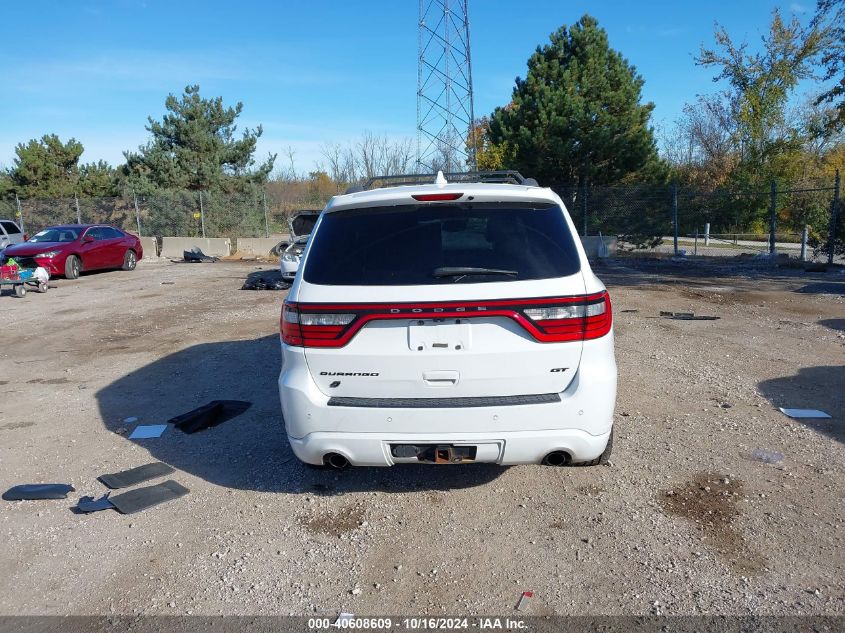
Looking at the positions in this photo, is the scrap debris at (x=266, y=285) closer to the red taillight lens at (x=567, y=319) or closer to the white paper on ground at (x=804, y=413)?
the white paper on ground at (x=804, y=413)

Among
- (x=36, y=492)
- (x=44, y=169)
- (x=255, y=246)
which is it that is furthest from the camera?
(x=44, y=169)

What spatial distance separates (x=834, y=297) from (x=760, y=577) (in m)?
10.3

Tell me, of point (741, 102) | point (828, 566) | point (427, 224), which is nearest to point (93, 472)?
point (427, 224)

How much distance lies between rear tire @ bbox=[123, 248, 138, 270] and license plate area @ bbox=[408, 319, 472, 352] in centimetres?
1974

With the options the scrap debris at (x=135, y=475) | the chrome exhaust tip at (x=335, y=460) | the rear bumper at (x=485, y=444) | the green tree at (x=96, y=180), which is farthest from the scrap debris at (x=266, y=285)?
the green tree at (x=96, y=180)

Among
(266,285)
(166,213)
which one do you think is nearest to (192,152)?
(166,213)

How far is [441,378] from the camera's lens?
11.3ft

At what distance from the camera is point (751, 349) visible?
305 inches

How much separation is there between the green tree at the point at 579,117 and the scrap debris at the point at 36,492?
21006 millimetres

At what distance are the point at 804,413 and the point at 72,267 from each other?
18.4 meters

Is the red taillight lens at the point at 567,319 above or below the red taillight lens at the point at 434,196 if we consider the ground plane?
below

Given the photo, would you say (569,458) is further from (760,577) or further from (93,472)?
(93,472)

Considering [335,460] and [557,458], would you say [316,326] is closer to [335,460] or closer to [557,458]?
[335,460]

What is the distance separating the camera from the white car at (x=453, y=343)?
11.2 ft
